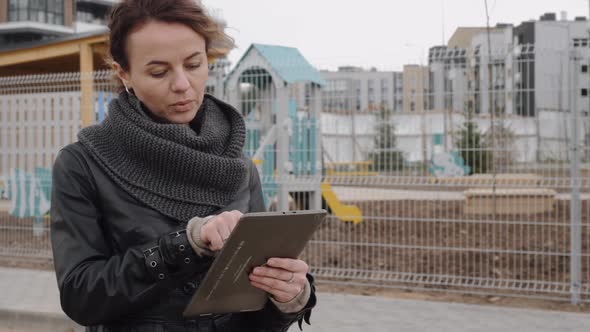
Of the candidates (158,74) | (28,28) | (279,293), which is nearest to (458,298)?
(279,293)

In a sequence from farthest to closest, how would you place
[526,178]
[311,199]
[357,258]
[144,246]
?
1. [311,199]
2. [357,258]
3. [526,178]
4. [144,246]

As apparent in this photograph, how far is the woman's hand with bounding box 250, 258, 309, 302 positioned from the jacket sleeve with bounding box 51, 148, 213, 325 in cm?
14

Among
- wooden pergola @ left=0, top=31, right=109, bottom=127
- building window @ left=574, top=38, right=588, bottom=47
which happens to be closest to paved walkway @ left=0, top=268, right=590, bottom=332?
building window @ left=574, top=38, right=588, bottom=47

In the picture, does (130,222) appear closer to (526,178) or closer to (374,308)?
(374,308)

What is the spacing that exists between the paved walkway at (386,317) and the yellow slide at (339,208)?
1986 millimetres

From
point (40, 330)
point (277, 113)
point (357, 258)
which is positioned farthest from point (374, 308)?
point (277, 113)

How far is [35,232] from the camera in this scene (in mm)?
9633

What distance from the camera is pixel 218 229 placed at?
1456 millimetres

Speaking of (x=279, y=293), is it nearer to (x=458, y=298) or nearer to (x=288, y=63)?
(x=458, y=298)

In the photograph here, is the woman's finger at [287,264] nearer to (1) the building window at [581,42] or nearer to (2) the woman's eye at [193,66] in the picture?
(2) the woman's eye at [193,66]

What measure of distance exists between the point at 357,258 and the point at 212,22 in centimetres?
649

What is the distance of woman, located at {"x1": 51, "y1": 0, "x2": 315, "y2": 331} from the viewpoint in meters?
1.53

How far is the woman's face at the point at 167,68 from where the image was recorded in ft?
5.47

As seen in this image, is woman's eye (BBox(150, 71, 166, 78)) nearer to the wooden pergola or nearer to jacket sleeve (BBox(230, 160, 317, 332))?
jacket sleeve (BBox(230, 160, 317, 332))
